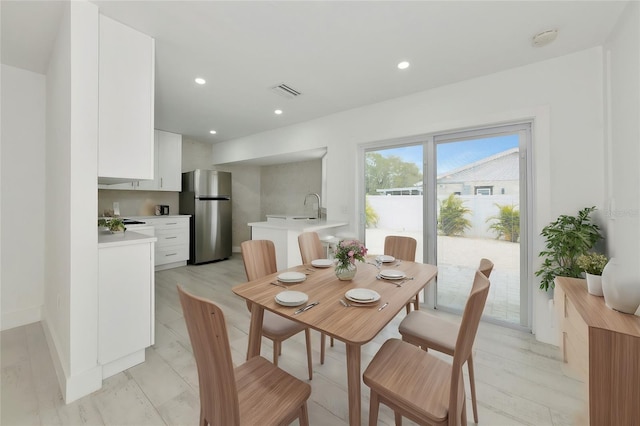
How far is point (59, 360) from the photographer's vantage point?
184 centimetres

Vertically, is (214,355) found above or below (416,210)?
below

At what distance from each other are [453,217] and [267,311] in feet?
7.56

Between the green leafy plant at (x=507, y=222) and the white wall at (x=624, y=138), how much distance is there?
0.65 metres

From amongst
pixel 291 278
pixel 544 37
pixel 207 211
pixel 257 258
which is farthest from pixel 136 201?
pixel 544 37

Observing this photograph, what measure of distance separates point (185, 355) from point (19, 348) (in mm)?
1410

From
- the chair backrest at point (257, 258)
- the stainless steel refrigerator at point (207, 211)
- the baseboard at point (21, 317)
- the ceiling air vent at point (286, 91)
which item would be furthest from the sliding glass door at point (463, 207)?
the baseboard at point (21, 317)

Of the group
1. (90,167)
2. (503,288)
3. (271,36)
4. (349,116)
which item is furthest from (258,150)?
(503,288)

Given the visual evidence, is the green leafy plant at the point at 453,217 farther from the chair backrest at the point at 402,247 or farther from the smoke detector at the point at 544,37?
the smoke detector at the point at 544,37

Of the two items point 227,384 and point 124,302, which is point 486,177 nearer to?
point 227,384

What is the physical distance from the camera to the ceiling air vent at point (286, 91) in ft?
9.59

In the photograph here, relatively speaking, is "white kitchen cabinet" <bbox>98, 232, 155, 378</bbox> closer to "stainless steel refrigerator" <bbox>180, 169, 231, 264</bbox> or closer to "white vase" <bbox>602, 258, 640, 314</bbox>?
"white vase" <bbox>602, 258, 640, 314</bbox>

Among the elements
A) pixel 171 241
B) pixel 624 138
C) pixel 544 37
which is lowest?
pixel 171 241

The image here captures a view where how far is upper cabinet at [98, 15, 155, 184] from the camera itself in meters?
1.78

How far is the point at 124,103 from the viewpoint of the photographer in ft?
6.15
